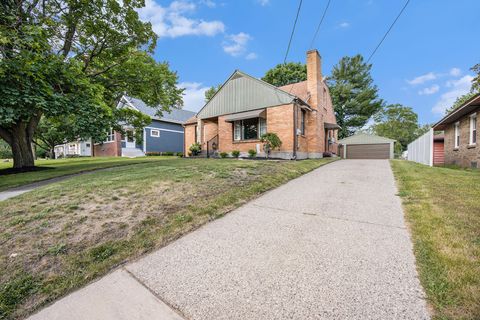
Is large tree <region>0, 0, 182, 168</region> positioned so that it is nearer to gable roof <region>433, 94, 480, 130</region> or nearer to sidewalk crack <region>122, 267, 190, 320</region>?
sidewalk crack <region>122, 267, 190, 320</region>

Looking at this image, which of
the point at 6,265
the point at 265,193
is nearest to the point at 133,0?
the point at 265,193

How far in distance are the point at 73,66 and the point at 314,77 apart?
13.8 meters

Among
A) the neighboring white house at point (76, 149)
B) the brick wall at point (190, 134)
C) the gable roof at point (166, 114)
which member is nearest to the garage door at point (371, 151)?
the brick wall at point (190, 134)

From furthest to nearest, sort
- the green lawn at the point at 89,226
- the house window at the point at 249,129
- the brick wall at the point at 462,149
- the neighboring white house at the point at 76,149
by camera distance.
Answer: the neighboring white house at the point at 76,149
the house window at the point at 249,129
the brick wall at the point at 462,149
the green lawn at the point at 89,226

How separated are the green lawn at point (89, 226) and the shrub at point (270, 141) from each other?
24.0ft

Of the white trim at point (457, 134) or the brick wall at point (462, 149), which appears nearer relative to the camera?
the brick wall at point (462, 149)

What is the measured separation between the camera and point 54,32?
9.14 m

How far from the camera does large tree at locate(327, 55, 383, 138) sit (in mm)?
33062

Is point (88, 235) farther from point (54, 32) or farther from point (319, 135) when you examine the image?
point (319, 135)

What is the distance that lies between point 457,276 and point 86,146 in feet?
117

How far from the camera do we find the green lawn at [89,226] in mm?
2314

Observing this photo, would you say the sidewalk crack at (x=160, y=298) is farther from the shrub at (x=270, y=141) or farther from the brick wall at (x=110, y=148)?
the brick wall at (x=110, y=148)

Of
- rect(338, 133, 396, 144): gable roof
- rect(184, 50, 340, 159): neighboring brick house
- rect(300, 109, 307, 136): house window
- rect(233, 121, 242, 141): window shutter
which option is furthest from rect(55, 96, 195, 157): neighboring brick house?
rect(338, 133, 396, 144): gable roof

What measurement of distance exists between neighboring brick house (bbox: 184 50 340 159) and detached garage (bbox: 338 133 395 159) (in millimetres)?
8505
